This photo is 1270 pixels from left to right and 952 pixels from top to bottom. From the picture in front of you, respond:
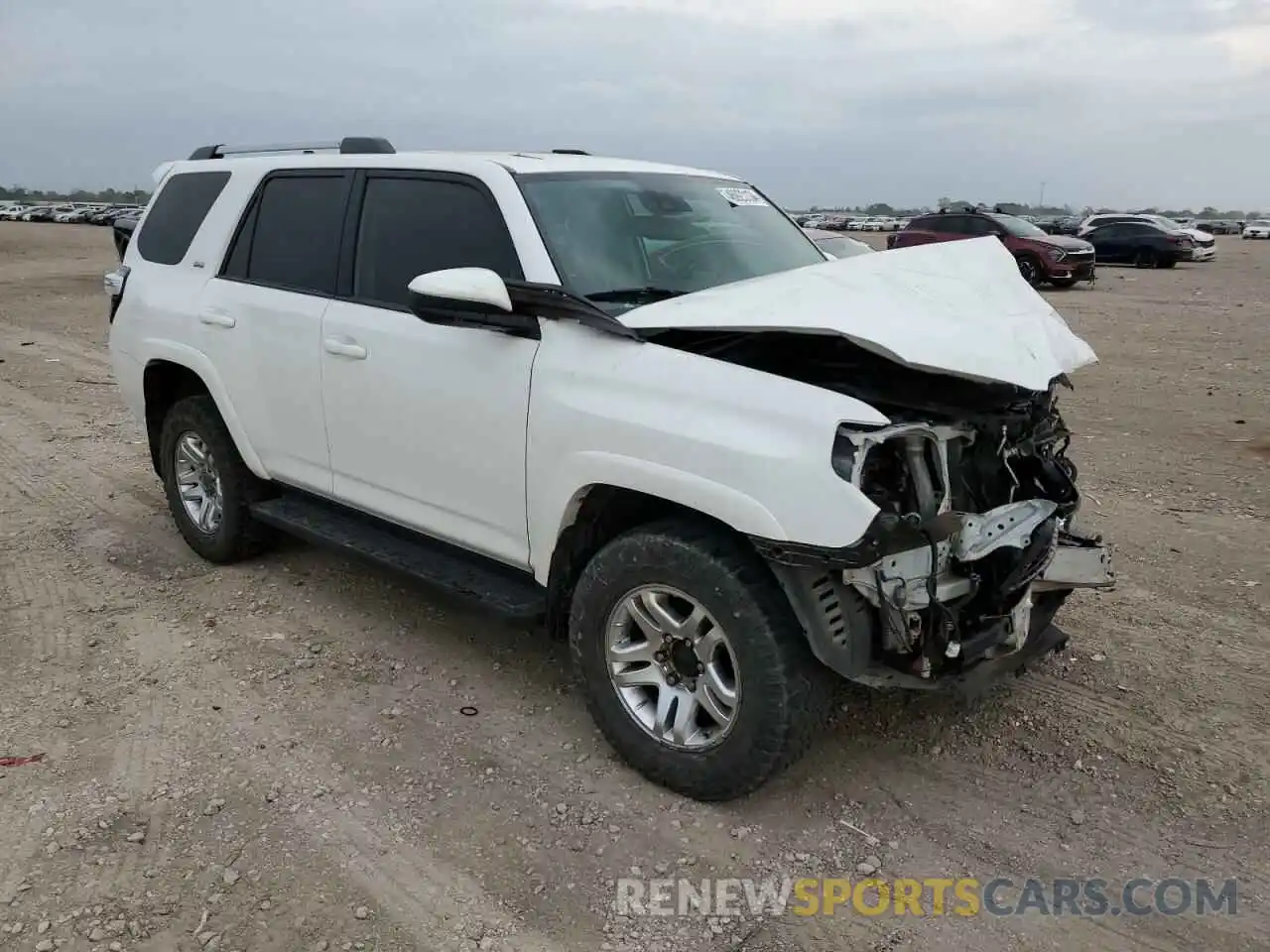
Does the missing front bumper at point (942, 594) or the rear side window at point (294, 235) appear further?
the rear side window at point (294, 235)

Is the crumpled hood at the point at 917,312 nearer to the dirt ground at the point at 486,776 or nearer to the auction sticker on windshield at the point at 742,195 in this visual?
the auction sticker on windshield at the point at 742,195

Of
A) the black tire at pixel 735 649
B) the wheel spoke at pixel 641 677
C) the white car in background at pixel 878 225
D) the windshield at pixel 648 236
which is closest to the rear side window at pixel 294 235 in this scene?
the windshield at pixel 648 236

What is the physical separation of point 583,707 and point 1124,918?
1.96m

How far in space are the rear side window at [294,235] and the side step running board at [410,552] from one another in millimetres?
1024

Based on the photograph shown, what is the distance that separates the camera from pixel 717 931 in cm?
278

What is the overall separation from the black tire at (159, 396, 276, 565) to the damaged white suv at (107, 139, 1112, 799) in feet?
1.29

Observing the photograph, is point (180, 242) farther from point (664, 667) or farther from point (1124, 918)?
point (1124, 918)

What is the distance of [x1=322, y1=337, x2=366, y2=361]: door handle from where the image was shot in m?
4.10

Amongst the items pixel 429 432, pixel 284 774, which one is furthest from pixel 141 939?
pixel 429 432

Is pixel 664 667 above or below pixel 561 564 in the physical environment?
below

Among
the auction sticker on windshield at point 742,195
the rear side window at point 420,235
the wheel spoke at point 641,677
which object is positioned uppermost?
the auction sticker on windshield at point 742,195

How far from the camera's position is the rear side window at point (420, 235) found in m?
3.79

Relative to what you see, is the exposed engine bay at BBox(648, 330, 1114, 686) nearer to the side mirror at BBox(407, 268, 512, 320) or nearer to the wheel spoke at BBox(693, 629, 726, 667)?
the wheel spoke at BBox(693, 629, 726, 667)

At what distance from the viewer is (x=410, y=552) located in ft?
13.7
